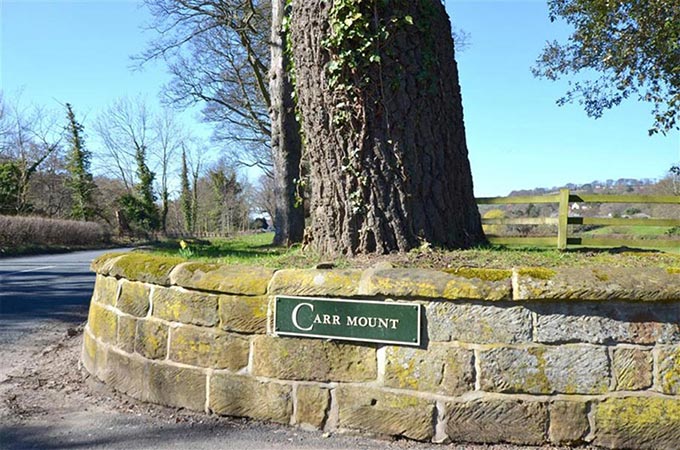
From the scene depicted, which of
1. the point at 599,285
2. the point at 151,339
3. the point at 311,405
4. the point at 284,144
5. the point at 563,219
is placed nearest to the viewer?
the point at 599,285

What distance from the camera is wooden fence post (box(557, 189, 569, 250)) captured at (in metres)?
8.20

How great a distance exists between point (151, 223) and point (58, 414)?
35708 millimetres

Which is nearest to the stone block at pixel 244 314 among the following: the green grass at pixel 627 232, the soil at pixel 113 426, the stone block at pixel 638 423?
the soil at pixel 113 426

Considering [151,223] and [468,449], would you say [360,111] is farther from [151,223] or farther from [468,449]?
[151,223]

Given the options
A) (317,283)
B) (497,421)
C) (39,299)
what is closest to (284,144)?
(39,299)

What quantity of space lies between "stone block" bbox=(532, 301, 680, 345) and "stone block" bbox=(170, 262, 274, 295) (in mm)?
1726

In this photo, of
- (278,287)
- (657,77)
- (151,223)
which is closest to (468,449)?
(278,287)

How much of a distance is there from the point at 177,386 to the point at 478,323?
2133 millimetres

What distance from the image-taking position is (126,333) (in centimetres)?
382

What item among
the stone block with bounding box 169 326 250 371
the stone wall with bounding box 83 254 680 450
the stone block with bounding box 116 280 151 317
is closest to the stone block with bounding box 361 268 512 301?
the stone wall with bounding box 83 254 680 450

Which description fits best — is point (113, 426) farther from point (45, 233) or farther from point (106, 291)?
point (45, 233)

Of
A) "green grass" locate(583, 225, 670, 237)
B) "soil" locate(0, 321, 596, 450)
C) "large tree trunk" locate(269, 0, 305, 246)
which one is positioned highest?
"large tree trunk" locate(269, 0, 305, 246)

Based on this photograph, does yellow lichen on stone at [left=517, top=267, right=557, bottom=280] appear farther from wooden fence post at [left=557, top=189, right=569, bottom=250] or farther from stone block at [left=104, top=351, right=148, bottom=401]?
wooden fence post at [left=557, top=189, right=569, bottom=250]

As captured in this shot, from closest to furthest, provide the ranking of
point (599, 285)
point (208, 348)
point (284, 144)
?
1. point (599, 285)
2. point (208, 348)
3. point (284, 144)
